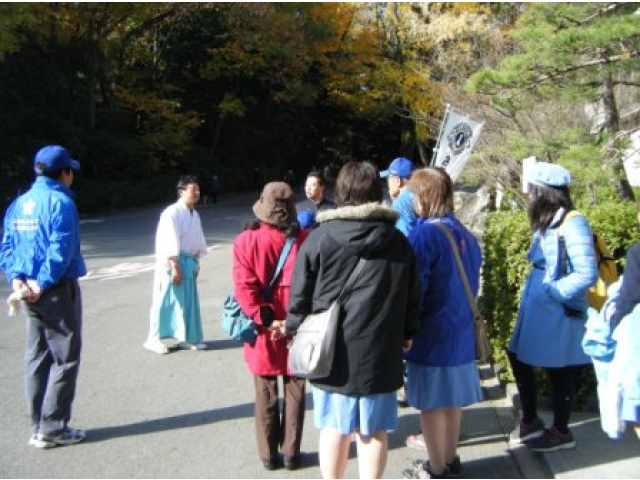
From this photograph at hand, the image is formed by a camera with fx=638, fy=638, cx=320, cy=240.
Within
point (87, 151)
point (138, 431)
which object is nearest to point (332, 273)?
point (138, 431)

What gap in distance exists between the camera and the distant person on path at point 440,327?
343cm

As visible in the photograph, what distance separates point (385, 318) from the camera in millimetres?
2992

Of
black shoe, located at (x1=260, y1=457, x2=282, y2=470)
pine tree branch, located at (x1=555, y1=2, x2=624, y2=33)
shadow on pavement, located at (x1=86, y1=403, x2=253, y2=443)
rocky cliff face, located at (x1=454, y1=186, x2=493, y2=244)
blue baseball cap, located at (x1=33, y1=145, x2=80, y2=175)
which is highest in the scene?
pine tree branch, located at (x1=555, y1=2, x2=624, y2=33)

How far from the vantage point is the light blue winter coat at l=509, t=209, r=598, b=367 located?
3.52m

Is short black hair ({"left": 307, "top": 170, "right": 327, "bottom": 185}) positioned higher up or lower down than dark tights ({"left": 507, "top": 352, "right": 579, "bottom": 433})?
higher up

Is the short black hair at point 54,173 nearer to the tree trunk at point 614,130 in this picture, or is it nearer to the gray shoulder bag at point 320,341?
the gray shoulder bag at point 320,341

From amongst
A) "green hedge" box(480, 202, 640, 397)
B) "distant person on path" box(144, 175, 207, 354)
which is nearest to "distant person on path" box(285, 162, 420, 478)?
"green hedge" box(480, 202, 640, 397)

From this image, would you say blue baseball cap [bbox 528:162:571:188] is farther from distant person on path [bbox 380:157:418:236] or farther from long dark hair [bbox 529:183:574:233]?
distant person on path [bbox 380:157:418:236]

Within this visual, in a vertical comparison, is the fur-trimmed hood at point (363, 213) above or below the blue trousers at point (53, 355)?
above

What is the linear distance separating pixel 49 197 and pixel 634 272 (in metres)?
3.32

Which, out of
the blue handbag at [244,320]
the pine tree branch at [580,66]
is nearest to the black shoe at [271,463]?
the blue handbag at [244,320]

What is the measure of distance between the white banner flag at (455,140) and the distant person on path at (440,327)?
3.34 metres

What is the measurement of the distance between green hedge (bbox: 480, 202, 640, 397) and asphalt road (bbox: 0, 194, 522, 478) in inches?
23.3

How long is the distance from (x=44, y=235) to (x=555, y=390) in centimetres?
329
